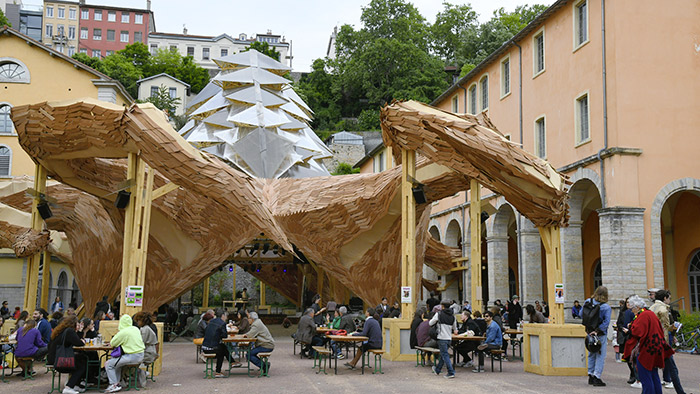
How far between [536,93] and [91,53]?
2669 inches

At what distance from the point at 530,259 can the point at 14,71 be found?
24818 millimetres

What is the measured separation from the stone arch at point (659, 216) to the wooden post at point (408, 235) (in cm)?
876

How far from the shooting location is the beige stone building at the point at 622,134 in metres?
20.3

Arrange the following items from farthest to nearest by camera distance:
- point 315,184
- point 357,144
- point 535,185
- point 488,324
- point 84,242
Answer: point 357,144, point 315,184, point 84,242, point 488,324, point 535,185

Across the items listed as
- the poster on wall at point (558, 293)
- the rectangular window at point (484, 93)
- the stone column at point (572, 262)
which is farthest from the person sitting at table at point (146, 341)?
the rectangular window at point (484, 93)

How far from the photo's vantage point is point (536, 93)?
86.9ft

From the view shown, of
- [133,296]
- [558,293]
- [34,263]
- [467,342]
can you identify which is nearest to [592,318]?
[558,293]

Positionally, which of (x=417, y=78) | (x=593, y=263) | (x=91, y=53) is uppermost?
(x=91, y=53)

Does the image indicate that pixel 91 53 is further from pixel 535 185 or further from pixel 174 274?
pixel 535 185

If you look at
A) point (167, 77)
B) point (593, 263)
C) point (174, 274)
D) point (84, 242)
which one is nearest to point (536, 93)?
point (593, 263)

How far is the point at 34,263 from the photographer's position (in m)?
15.3

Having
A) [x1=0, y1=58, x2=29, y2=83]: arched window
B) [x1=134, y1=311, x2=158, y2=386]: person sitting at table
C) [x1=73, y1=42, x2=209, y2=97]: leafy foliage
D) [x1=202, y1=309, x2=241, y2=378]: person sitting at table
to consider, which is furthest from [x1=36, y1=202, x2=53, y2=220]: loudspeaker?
[x1=73, y1=42, x2=209, y2=97]: leafy foliage

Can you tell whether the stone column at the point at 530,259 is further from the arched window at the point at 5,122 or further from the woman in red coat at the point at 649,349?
the arched window at the point at 5,122

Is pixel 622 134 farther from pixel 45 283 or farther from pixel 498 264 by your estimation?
pixel 45 283
